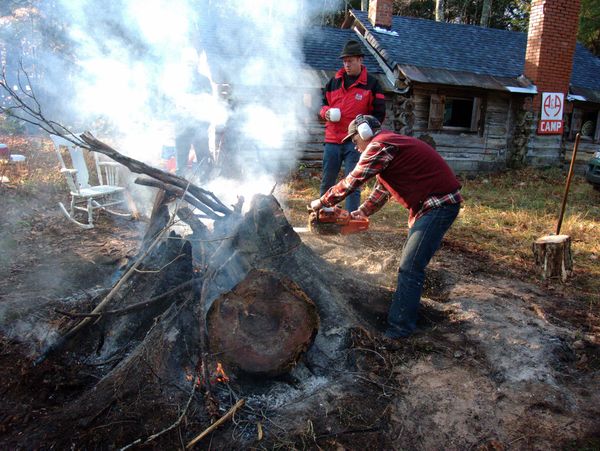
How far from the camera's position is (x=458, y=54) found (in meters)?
12.4

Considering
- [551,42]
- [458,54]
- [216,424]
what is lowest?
[216,424]

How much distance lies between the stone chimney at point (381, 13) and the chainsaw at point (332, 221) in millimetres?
10742

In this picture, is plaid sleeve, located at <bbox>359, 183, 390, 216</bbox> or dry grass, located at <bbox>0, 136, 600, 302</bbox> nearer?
plaid sleeve, located at <bbox>359, 183, 390, 216</bbox>

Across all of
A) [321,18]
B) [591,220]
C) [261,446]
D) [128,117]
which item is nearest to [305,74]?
[128,117]

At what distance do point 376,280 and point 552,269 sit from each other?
6.99 feet

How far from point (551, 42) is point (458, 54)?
2455 mm

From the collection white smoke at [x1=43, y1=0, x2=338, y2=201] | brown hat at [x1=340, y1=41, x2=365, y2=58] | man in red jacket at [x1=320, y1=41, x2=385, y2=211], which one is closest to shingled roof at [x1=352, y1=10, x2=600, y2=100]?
white smoke at [x1=43, y1=0, x2=338, y2=201]

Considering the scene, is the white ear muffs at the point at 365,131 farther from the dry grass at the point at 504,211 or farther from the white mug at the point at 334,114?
the dry grass at the point at 504,211

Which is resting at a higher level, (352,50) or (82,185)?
(352,50)

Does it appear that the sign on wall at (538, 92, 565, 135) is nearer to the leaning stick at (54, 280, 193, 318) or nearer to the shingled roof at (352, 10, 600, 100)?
the shingled roof at (352, 10, 600, 100)

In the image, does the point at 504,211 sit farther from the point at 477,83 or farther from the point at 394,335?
the point at 394,335

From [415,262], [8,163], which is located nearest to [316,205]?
[415,262]

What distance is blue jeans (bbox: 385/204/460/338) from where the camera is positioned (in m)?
3.17

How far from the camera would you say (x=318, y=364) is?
297cm
